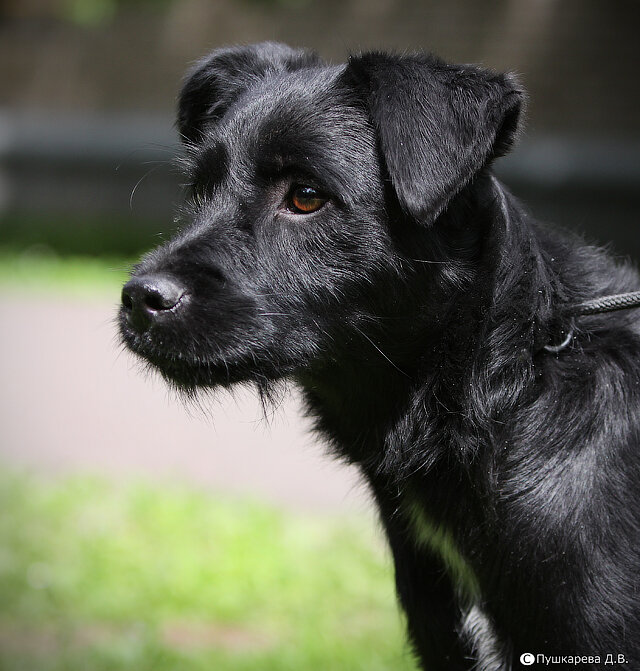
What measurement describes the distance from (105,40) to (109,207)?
293cm

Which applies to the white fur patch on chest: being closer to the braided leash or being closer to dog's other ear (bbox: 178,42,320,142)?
the braided leash

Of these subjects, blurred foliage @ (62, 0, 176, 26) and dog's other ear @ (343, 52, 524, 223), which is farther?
blurred foliage @ (62, 0, 176, 26)

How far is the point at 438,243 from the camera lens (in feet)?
9.52

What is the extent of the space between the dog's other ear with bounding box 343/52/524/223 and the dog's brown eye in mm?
246

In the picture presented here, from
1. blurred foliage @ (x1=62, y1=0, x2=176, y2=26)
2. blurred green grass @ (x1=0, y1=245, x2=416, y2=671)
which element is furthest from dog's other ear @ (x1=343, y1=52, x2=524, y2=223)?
blurred foliage @ (x1=62, y1=0, x2=176, y2=26)

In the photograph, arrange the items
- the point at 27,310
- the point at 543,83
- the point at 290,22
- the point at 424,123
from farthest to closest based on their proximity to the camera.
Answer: the point at 290,22, the point at 543,83, the point at 27,310, the point at 424,123

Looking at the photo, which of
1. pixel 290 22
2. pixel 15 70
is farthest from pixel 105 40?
pixel 290 22

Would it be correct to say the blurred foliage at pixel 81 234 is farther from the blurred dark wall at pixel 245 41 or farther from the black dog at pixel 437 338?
the black dog at pixel 437 338

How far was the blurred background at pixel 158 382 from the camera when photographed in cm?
458

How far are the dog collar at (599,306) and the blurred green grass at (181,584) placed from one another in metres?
1.42

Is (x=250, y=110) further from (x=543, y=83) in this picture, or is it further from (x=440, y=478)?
(x=543, y=83)

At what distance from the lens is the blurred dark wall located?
12773 mm

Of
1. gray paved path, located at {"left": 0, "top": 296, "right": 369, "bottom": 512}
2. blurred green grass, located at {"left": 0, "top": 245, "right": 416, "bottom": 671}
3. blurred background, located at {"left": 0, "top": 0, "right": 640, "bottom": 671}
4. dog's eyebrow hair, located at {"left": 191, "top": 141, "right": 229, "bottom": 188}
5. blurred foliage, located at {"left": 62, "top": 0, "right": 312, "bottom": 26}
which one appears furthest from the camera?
blurred foliage, located at {"left": 62, "top": 0, "right": 312, "bottom": 26}

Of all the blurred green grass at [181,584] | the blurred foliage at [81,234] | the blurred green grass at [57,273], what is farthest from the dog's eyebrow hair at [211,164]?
the blurred foliage at [81,234]
